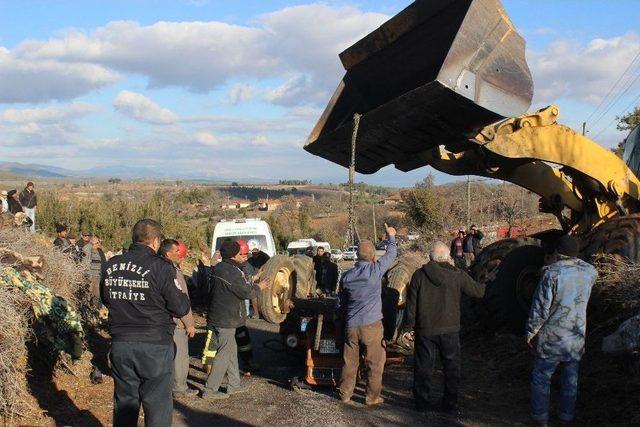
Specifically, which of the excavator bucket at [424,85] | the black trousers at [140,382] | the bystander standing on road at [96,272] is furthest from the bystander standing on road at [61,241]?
the black trousers at [140,382]

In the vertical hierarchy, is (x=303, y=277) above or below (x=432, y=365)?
above

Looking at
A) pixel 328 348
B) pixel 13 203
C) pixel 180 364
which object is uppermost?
pixel 13 203

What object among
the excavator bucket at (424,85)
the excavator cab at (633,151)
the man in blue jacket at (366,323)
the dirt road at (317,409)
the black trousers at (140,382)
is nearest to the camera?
the black trousers at (140,382)

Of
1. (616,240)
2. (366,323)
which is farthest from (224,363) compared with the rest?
(616,240)

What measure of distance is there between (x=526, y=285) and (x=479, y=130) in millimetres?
3220

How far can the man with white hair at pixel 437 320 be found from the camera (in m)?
6.82

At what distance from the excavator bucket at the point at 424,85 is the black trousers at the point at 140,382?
3.34 metres

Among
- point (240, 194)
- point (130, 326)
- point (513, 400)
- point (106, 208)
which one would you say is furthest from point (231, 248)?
point (240, 194)

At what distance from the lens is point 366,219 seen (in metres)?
63.6

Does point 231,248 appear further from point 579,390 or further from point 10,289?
point 579,390

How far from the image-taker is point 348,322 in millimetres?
7242

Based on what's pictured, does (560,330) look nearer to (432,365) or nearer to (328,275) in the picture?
(432,365)

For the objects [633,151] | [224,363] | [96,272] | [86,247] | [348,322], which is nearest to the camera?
[348,322]

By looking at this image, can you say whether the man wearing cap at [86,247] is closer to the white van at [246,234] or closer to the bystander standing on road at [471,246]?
the white van at [246,234]
